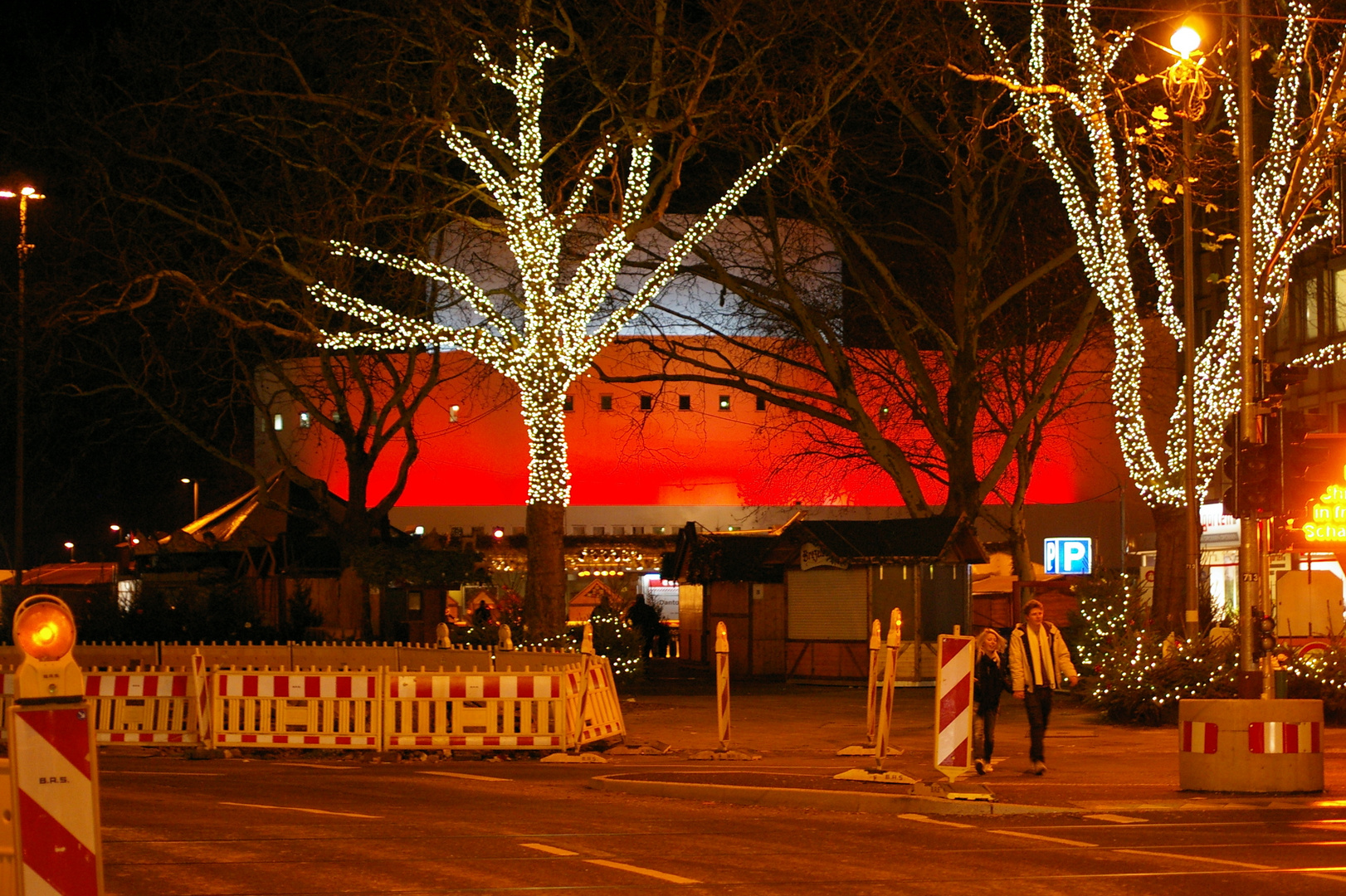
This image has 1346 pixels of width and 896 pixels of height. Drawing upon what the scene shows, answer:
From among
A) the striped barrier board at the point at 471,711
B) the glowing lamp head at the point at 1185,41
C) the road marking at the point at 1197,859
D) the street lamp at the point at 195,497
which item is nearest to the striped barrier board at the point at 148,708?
the striped barrier board at the point at 471,711

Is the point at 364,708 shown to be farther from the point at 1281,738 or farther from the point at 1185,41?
the point at 1185,41

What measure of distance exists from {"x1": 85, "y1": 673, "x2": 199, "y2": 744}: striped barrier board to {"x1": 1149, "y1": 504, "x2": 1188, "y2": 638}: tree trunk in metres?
16.8

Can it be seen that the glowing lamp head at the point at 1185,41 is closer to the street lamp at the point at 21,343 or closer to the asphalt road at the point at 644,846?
the asphalt road at the point at 644,846

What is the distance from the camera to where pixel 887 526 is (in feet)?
97.7

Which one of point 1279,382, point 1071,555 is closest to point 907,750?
point 1279,382

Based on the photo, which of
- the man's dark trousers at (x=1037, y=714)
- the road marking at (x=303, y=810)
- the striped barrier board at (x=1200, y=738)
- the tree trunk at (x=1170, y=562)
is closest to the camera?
the road marking at (x=303, y=810)

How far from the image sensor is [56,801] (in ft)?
Answer: 17.9

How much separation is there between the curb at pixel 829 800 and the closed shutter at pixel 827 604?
52.9 feet

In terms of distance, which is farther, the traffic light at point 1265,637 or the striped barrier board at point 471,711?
the striped barrier board at point 471,711

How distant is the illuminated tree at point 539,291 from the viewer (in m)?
25.7

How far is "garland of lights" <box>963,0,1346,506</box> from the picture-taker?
2358 centimetres

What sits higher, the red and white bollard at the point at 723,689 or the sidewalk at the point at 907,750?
the red and white bollard at the point at 723,689

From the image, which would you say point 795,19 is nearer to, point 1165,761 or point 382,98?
point 382,98

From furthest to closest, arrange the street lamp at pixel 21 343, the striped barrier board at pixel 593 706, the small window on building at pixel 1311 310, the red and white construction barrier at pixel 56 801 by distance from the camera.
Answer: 1. the small window on building at pixel 1311 310
2. the street lamp at pixel 21 343
3. the striped barrier board at pixel 593 706
4. the red and white construction barrier at pixel 56 801
